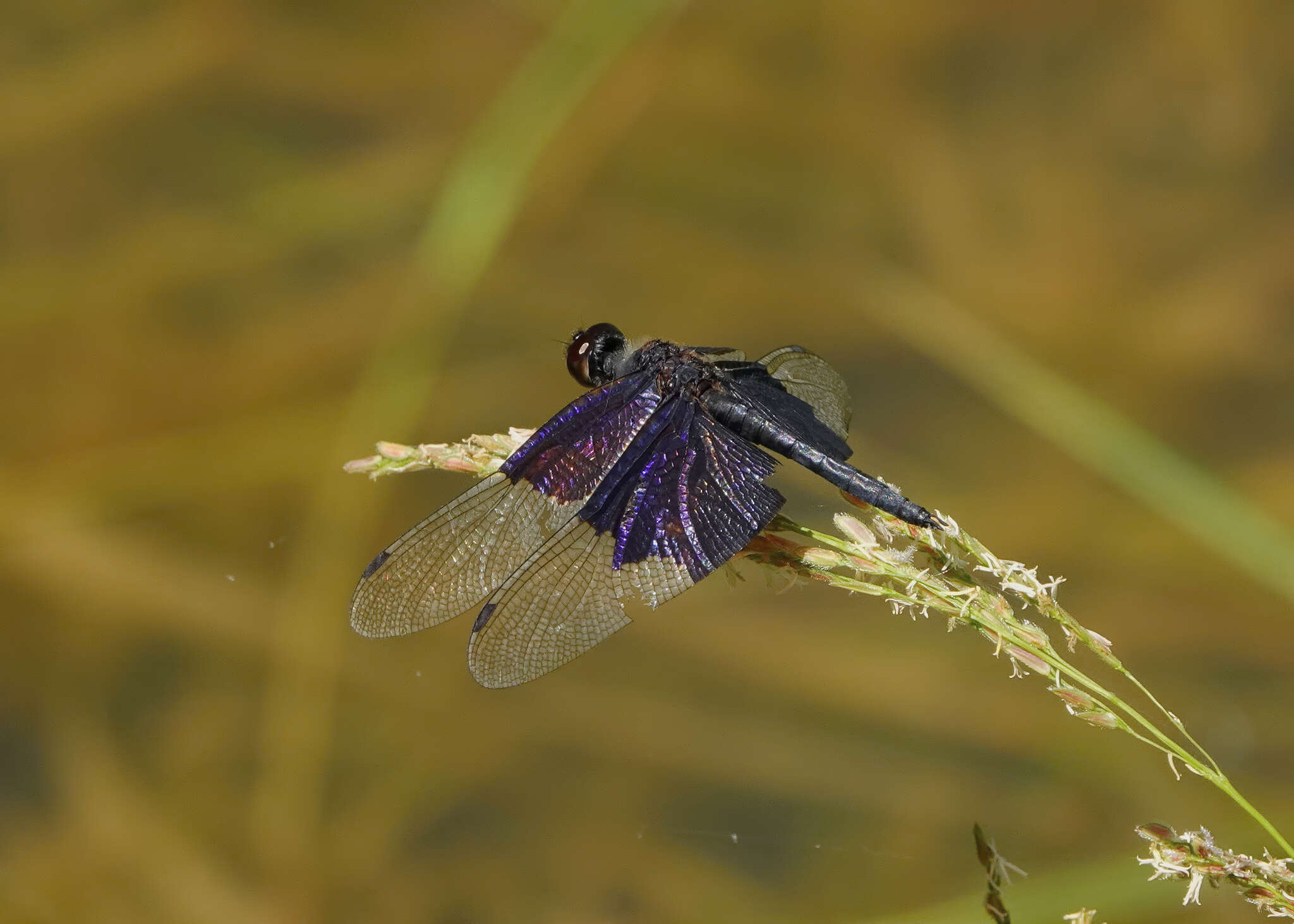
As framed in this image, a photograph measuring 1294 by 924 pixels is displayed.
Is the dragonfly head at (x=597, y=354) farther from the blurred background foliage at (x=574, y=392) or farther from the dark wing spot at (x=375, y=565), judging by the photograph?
the blurred background foliage at (x=574, y=392)

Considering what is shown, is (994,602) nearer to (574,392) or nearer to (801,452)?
(801,452)

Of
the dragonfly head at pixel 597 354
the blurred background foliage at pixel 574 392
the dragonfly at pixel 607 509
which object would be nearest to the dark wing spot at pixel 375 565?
the dragonfly at pixel 607 509

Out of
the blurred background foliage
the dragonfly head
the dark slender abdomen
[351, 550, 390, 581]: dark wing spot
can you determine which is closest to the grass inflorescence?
the dark slender abdomen

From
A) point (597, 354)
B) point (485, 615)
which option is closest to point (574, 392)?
point (597, 354)

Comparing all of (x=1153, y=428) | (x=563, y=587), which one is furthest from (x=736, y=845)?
(x=1153, y=428)

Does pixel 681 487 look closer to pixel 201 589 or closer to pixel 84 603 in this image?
pixel 201 589

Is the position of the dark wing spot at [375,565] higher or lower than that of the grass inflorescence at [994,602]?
lower

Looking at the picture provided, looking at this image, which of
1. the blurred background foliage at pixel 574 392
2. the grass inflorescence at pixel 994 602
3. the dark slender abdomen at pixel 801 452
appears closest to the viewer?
the grass inflorescence at pixel 994 602

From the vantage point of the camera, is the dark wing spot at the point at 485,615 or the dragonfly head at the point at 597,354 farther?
the dragonfly head at the point at 597,354
